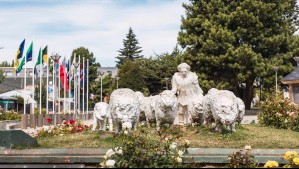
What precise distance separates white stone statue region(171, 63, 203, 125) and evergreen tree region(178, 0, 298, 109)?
19350 millimetres

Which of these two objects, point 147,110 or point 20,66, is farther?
point 20,66

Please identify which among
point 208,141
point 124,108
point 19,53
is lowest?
point 208,141

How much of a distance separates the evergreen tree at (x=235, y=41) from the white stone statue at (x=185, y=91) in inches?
762

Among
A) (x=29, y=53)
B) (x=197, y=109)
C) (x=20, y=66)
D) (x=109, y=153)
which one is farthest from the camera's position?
(x=29, y=53)

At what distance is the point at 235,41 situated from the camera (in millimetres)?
37688

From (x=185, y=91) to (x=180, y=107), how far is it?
0.61 meters

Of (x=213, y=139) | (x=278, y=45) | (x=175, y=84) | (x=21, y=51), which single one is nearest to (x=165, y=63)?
(x=278, y=45)

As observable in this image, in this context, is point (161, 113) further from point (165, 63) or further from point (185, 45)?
point (165, 63)

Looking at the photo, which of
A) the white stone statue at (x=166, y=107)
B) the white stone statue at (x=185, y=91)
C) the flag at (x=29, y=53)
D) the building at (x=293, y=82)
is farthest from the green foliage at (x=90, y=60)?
the white stone statue at (x=166, y=107)

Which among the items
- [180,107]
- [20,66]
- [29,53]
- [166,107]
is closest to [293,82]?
[29,53]

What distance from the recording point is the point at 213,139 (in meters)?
13.4

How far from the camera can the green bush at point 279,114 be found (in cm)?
1911

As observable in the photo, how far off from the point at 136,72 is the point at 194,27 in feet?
74.3

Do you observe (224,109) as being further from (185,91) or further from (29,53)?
(29,53)
